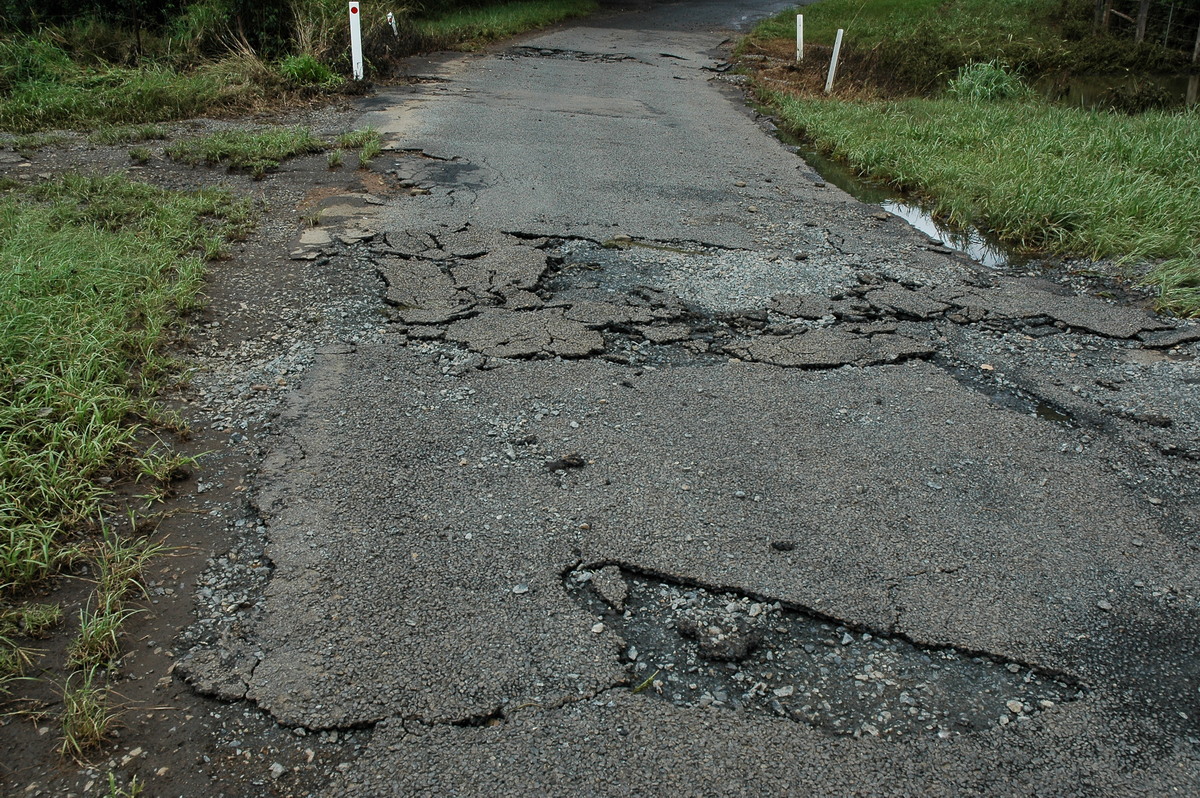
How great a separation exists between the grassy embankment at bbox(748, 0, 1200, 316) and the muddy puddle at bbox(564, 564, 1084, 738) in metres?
3.88

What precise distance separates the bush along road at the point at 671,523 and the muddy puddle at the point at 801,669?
0.03ft

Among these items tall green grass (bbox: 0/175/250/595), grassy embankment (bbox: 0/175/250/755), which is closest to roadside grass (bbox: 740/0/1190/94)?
tall green grass (bbox: 0/175/250/595)

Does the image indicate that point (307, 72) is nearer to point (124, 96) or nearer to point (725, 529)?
point (124, 96)

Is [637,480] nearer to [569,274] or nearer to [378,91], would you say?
[569,274]

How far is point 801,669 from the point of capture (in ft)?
8.13

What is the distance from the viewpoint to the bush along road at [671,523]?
222 centimetres

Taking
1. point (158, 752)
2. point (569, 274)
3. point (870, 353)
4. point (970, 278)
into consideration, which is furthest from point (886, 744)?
point (970, 278)

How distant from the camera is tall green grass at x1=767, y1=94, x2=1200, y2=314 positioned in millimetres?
6133

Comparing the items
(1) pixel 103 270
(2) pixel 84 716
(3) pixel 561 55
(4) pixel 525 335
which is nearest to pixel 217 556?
(2) pixel 84 716

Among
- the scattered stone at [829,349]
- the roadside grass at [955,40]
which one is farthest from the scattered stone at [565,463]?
the roadside grass at [955,40]

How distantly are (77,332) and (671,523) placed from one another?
9.95ft

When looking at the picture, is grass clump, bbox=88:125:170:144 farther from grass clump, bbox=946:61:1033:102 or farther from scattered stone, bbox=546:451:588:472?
grass clump, bbox=946:61:1033:102

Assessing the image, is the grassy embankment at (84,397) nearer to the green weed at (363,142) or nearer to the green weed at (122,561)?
the green weed at (122,561)

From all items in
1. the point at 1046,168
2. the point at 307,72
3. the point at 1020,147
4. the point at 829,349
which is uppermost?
the point at 307,72
